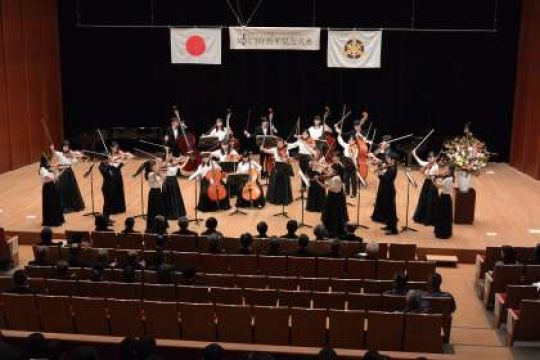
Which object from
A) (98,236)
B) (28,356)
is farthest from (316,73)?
(28,356)

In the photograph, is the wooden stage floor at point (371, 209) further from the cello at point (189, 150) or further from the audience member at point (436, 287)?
the audience member at point (436, 287)

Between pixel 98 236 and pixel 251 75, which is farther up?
pixel 251 75

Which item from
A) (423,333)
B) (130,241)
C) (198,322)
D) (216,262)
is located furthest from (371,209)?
(198,322)

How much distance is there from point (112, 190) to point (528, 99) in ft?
35.0

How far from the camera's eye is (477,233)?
12664 millimetres

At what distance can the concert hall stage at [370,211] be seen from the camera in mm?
12336

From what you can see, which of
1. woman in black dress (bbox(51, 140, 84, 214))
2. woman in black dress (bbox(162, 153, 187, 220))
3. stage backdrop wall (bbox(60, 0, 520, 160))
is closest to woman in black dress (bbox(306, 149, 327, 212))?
woman in black dress (bbox(162, 153, 187, 220))

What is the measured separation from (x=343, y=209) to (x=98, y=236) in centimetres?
427

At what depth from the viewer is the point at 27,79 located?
18234 mm

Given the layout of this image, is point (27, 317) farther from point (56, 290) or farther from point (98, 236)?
point (98, 236)

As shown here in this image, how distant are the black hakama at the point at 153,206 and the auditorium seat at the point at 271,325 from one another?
16.3 ft

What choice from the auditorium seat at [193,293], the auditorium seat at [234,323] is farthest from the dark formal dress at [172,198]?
the auditorium seat at [234,323]

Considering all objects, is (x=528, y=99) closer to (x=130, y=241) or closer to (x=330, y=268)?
(x=330, y=268)

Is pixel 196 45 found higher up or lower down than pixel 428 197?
higher up
